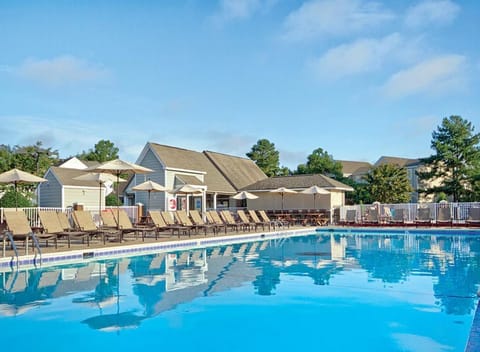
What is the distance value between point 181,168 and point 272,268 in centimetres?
1639

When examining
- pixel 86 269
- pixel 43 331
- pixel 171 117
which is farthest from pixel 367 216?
pixel 43 331

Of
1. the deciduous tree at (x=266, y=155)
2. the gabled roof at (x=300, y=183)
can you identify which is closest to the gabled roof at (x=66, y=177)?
the gabled roof at (x=300, y=183)

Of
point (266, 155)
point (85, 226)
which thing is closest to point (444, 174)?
point (266, 155)

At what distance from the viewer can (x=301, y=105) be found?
2303cm

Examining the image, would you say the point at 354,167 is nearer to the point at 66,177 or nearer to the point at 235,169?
the point at 235,169

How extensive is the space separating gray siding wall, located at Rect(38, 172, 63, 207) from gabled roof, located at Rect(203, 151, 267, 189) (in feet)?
35.7

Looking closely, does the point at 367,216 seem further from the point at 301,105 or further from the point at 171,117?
the point at 171,117

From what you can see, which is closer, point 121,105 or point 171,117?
point 121,105

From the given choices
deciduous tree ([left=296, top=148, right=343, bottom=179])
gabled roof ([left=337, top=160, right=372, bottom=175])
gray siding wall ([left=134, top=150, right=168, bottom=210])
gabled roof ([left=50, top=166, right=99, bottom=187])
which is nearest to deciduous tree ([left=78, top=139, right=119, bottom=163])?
deciduous tree ([left=296, top=148, right=343, bottom=179])

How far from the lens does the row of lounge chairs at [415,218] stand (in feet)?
71.2

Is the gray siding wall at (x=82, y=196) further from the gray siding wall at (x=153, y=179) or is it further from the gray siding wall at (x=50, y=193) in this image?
the gray siding wall at (x=153, y=179)

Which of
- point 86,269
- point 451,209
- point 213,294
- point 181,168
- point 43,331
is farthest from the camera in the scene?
point 181,168

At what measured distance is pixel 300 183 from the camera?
28.0m

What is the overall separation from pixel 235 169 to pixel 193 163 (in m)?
5.45
